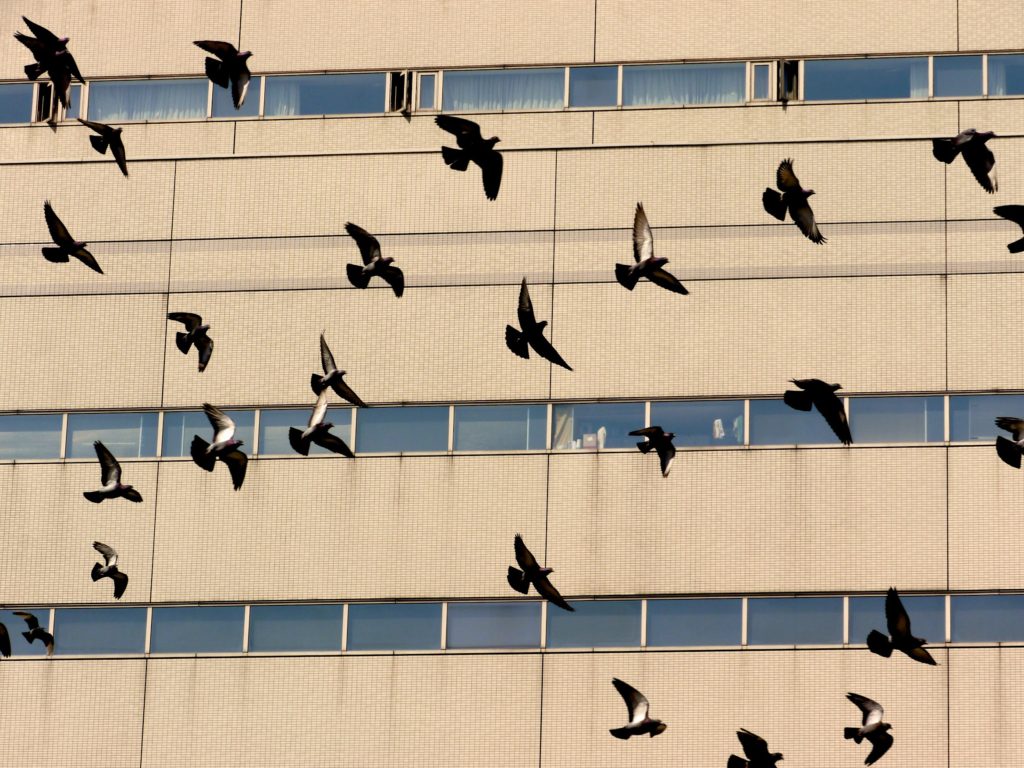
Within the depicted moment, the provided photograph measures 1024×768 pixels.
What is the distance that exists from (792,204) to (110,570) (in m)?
9.50

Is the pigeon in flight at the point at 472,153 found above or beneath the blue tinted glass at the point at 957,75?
beneath

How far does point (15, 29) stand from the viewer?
1292 inches

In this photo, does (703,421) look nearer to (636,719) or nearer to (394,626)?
(636,719)

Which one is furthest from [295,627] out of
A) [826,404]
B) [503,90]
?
[503,90]

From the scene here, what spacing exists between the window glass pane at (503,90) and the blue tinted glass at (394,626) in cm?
693

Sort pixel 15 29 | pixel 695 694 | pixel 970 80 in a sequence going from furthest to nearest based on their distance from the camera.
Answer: pixel 15 29
pixel 970 80
pixel 695 694

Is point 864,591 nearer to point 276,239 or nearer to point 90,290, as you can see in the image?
point 276,239

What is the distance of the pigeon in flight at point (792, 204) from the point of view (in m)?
27.8

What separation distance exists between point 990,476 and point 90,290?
12.2 meters

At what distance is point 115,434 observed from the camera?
3102 centimetres

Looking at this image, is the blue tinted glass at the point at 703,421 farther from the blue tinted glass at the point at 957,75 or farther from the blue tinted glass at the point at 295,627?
the blue tinted glass at the point at 957,75

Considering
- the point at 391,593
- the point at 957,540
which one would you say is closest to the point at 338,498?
the point at 391,593

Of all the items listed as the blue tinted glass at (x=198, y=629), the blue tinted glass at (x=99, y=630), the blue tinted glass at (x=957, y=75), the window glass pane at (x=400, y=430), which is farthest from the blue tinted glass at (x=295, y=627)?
the blue tinted glass at (x=957, y=75)

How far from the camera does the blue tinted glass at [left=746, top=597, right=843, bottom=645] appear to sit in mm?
28734
